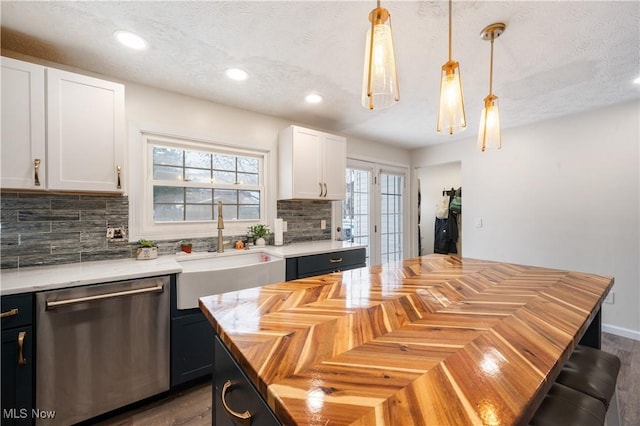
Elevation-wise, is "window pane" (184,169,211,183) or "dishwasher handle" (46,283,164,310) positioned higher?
"window pane" (184,169,211,183)

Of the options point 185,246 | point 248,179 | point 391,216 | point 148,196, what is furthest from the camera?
point 391,216

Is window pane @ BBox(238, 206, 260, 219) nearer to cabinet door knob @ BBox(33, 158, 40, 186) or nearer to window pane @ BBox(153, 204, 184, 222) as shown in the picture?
window pane @ BBox(153, 204, 184, 222)

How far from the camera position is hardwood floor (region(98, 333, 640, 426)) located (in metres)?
1.67

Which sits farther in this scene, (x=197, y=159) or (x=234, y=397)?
(x=197, y=159)

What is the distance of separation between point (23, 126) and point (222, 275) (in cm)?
144

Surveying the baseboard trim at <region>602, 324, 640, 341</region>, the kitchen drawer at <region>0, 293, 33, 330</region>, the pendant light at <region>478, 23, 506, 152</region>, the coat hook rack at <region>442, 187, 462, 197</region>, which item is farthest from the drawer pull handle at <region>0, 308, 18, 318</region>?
the coat hook rack at <region>442, 187, 462, 197</region>

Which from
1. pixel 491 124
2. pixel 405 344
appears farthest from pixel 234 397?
pixel 491 124

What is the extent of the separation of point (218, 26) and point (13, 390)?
7.13ft

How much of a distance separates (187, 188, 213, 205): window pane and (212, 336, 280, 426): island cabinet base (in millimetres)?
1838

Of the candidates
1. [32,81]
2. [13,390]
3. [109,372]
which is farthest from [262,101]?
[13,390]

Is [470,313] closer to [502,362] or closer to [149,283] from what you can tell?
[502,362]

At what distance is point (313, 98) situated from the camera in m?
2.51

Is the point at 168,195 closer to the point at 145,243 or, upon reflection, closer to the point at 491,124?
the point at 145,243

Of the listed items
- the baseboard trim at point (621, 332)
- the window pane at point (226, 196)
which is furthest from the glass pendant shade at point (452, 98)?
the baseboard trim at point (621, 332)
